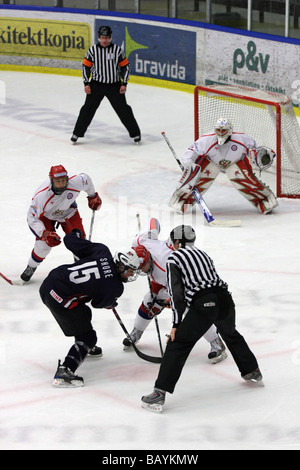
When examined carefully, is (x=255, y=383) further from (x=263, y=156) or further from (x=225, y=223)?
(x=263, y=156)

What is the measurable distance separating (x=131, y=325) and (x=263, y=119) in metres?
3.95

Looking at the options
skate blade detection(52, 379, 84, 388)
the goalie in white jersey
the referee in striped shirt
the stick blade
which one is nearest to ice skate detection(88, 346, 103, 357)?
skate blade detection(52, 379, 84, 388)

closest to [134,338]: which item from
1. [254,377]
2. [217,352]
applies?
[217,352]

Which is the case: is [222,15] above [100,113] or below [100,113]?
above

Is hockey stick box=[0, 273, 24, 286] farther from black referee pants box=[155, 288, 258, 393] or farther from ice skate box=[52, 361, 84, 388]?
black referee pants box=[155, 288, 258, 393]

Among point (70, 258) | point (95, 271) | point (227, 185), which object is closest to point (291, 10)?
point (227, 185)

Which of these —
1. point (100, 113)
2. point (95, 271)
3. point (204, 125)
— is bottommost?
point (100, 113)

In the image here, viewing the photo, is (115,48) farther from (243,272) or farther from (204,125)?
(243,272)

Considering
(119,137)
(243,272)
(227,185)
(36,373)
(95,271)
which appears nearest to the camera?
(95,271)

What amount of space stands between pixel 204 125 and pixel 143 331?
4.41 metres

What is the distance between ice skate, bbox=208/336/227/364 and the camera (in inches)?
242

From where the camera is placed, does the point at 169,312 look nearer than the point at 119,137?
Yes

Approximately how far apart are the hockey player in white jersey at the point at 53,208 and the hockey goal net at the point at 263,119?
275 cm

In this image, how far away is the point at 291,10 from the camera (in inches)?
487
